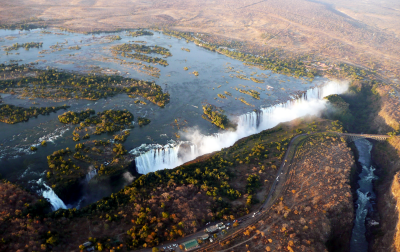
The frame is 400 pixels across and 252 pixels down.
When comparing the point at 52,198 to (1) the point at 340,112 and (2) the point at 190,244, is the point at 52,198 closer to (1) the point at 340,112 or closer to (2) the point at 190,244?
(2) the point at 190,244

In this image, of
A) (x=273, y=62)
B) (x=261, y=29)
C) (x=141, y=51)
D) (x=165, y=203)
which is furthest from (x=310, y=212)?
(x=261, y=29)

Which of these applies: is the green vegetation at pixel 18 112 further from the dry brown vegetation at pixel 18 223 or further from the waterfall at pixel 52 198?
the waterfall at pixel 52 198

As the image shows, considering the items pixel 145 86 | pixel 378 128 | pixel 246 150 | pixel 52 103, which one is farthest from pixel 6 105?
pixel 378 128

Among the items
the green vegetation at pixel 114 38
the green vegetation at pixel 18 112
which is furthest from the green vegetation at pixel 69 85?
the green vegetation at pixel 114 38

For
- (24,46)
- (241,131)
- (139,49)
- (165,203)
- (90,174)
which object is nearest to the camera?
(165,203)

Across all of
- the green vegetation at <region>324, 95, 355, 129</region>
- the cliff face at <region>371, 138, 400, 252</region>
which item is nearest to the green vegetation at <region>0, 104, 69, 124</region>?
the cliff face at <region>371, 138, 400, 252</region>

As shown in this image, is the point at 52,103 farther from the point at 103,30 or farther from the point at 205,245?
the point at 103,30
